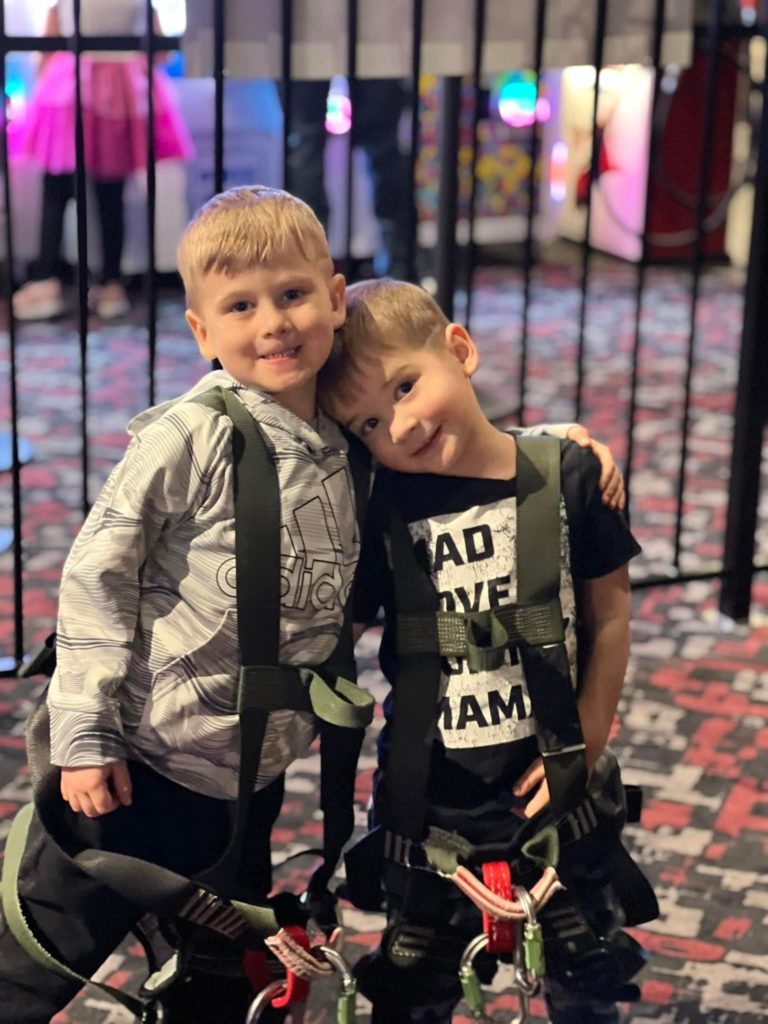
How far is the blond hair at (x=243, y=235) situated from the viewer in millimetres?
1524

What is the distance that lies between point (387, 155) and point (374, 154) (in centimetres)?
5

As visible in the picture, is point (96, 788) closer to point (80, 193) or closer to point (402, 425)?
point (402, 425)

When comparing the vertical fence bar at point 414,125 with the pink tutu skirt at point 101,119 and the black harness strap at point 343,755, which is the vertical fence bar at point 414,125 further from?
the pink tutu skirt at point 101,119

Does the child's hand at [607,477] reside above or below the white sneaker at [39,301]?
above

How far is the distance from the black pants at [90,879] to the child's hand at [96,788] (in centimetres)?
3

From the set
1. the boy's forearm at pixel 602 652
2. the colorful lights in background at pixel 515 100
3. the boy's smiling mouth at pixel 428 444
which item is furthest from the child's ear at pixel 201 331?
the colorful lights in background at pixel 515 100

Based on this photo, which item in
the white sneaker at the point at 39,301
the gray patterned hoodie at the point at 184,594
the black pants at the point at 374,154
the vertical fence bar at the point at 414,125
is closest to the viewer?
the gray patterned hoodie at the point at 184,594

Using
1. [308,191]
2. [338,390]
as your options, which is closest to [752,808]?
[338,390]

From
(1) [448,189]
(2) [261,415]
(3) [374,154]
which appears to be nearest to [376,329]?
(2) [261,415]

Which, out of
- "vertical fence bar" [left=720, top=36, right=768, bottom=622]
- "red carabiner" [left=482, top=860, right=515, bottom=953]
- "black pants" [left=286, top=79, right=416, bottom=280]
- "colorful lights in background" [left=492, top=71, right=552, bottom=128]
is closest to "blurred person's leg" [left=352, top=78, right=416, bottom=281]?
Answer: "black pants" [left=286, top=79, right=416, bottom=280]

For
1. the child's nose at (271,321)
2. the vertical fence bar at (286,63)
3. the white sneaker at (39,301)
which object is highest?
the vertical fence bar at (286,63)

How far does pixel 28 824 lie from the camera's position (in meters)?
1.70

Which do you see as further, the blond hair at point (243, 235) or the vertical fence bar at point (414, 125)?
the vertical fence bar at point (414, 125)

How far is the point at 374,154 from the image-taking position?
529 centimetres
